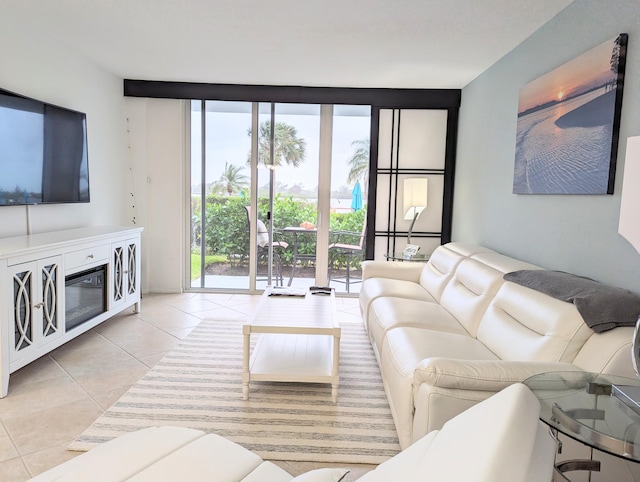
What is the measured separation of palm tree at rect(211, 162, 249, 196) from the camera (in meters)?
5.37

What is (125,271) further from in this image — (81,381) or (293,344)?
(293,344)

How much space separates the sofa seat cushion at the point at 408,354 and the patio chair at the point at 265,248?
306 centimetres

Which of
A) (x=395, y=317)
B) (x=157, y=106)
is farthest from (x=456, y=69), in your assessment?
(x=157, y=106)

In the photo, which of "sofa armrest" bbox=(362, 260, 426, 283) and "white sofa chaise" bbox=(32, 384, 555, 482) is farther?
"sofa armrest" bbox=(362, 260, 426, 283)

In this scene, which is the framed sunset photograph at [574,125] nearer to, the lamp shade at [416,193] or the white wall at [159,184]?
the lamp shade at [416,193]

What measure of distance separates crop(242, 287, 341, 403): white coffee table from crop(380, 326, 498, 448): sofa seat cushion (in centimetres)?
36

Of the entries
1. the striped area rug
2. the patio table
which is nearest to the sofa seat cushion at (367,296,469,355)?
the striped area rug

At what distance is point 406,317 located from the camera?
2.81m

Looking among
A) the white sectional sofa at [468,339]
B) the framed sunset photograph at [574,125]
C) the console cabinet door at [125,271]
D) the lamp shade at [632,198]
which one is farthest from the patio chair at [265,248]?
the lamp shade at [632,198]

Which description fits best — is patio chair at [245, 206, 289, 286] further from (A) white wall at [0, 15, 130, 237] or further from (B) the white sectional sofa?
(B) the white sectional sofa

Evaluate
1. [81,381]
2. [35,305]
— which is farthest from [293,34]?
[81,381]

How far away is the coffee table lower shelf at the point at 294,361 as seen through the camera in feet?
8.54

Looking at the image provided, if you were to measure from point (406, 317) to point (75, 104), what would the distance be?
3414 mm

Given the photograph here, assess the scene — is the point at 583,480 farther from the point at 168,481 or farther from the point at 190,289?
the point at 190,289
